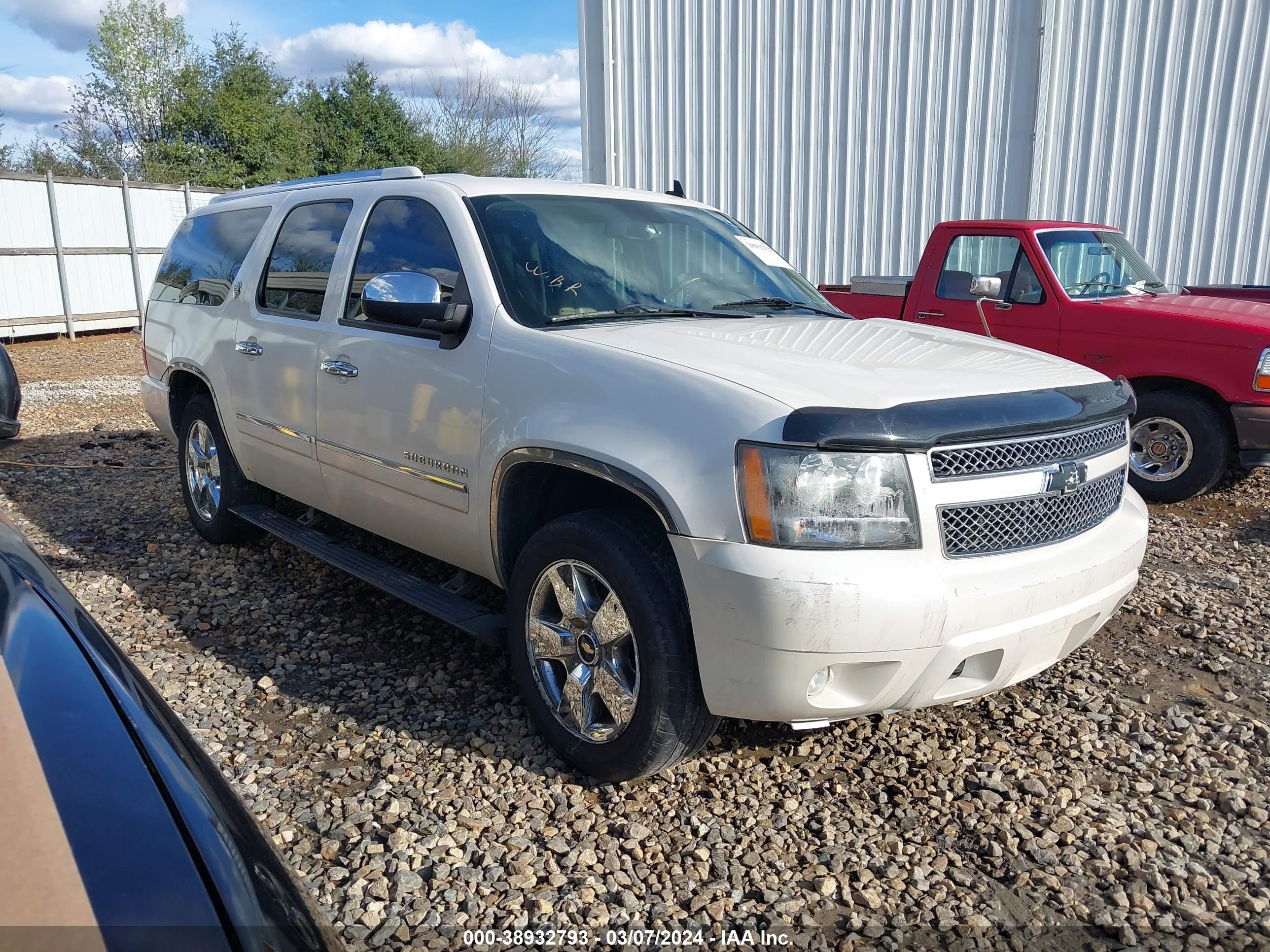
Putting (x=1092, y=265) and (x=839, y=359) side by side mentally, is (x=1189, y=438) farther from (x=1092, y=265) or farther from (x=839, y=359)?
(x=839, y=359)

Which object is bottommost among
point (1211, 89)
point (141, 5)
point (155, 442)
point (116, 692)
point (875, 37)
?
point (155, 442)

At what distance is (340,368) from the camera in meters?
3.98

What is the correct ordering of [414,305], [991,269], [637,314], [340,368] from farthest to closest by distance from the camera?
[991,269]
[340,368]
[637,314]
[414,305]

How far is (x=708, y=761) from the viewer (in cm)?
319

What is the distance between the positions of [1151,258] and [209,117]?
30181 mm

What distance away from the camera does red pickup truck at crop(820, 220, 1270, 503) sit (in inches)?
242

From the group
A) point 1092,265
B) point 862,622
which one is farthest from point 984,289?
point 862,622

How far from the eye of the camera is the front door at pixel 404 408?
3.44m

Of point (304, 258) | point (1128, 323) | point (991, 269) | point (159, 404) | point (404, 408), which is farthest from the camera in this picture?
point (991, 269)

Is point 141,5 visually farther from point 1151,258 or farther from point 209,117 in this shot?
point 1151,258

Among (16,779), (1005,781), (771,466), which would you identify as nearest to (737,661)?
(771,466)

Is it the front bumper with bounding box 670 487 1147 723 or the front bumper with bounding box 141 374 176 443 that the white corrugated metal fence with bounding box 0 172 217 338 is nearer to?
the front bumper with bounding box 141 374 176 443

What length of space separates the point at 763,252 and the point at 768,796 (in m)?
2.53

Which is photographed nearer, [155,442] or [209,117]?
[155,442]
